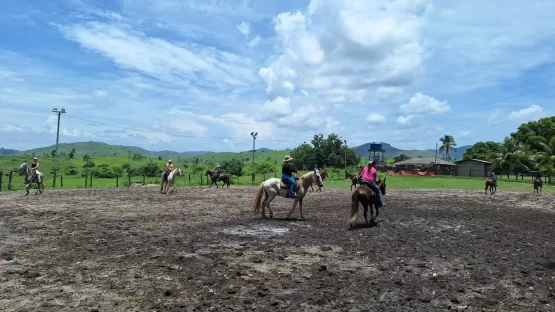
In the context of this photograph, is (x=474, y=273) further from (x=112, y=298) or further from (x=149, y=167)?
(x=149, y=167)

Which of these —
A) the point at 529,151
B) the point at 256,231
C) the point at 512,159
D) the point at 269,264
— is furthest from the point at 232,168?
the point at 269,264

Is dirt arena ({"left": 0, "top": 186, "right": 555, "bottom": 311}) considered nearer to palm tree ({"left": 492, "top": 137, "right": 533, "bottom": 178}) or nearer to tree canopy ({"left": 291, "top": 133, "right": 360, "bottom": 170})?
palm tree ({"left": 492, "top": 137, "right": 533, "bottom": 178})

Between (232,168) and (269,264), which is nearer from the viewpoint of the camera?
(269,264)

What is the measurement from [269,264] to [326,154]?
3139 inches

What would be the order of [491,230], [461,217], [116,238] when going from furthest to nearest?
[461,217] → [491,230] → [116,238]

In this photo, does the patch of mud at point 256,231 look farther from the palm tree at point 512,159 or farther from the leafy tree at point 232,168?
the palm tree at point 512,159

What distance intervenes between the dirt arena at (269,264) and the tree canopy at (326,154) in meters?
71.4

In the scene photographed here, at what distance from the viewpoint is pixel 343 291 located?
6145 mm

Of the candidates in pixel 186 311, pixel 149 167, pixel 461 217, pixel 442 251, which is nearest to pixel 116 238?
pixel 186 311

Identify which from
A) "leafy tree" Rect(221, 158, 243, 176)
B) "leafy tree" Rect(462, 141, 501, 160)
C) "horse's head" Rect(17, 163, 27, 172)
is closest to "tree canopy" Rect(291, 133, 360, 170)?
"leafy tree" Rect(221, 158, 243, 176)

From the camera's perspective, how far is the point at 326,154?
86.5 metres

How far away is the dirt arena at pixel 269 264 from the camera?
569cm

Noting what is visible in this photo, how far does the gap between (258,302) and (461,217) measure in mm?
11963

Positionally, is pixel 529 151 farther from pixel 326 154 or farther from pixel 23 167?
pixel 23 167
